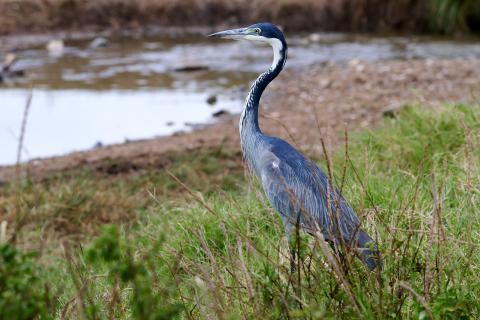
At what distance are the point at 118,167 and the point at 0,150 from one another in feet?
7.20

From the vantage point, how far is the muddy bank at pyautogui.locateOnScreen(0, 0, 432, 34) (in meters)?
16.6

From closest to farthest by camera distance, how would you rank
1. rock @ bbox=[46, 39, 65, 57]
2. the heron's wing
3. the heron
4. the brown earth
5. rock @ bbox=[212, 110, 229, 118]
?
the heron, the heron's wing, the brown earth, rock @ bbox=[212, 110, 229, 118], rock @ bbox=[46, 39, 65, 57]

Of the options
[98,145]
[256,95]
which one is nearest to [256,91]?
[256,95]

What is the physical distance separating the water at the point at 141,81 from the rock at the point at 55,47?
0.15m

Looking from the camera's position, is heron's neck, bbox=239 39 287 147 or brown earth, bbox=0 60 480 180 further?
brown earth, bbox=0 60 480 180

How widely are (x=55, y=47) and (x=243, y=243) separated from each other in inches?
467

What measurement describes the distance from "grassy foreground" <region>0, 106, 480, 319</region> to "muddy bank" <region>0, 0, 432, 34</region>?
9.82 meters

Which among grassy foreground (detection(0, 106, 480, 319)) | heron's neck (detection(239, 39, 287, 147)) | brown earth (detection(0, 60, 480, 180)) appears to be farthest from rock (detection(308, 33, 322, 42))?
heron's neck (detection(239, 39, 287, 147))

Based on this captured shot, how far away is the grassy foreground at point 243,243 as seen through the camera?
2.38m

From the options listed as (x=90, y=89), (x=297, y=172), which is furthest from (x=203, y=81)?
(x=297, y=172)

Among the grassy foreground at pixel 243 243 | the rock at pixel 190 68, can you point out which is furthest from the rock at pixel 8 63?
the grassy foreground at pixel 243 243

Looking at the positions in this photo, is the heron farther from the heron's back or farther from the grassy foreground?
the grassy foreground

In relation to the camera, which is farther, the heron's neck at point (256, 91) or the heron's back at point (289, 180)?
the heron's neck at point (256, 91)

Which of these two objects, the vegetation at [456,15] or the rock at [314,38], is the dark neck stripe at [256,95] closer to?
the vegetation at [456,15]
